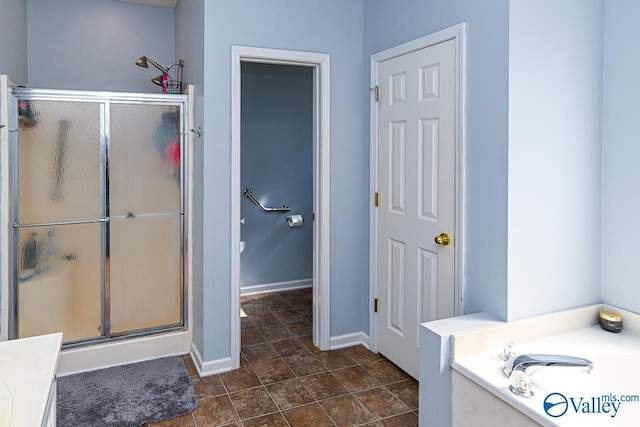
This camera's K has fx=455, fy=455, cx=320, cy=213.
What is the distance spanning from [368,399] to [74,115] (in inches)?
97.9

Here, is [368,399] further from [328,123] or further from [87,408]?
[328,123]

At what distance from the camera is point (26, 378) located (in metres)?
1.24

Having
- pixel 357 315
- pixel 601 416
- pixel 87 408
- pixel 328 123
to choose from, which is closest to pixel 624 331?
pixel 601 416

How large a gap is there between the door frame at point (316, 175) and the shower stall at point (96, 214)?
1.58 feet

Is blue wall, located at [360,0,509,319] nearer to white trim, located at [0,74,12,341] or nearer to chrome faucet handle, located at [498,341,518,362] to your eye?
chrome faucet handle, located at [498,341,518,362]

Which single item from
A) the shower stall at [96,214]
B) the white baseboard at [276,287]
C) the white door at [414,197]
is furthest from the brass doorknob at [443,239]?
the white baseboard at [276,287]

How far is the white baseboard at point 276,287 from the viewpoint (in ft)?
15.4

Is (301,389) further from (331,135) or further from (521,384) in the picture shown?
(331,135)

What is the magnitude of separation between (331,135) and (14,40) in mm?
2286

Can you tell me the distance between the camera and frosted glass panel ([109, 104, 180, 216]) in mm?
2994

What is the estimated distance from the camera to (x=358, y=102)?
322 cm

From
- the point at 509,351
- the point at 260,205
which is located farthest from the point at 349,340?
the point at 260,205

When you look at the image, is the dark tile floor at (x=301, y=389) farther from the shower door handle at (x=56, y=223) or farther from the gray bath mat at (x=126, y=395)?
the shower door handle at (x=56, y=223)

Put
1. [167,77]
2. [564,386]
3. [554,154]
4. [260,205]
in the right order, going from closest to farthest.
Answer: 1. [564,386]
2. [554,154]
3. [167,77]
4. [260,205]
